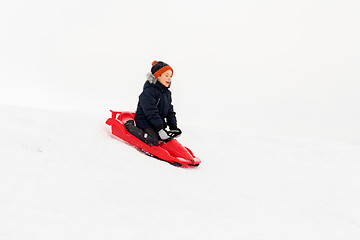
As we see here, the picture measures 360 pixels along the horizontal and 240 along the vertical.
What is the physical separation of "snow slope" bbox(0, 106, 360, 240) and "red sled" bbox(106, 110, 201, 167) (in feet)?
0.55

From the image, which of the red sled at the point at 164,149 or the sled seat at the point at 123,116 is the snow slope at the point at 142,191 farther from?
the sled seat at the point at 123,116

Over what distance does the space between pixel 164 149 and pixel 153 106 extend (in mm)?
703

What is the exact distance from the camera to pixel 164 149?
4.89 metres

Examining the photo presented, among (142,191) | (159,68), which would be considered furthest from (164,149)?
(142,191)

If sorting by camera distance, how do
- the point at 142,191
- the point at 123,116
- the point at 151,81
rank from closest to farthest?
the point at 142,191 < the point at 151,81 < the point at 123,116

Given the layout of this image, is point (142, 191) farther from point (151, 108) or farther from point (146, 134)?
point (151, 108)

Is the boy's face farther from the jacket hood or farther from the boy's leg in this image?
the boy's leg

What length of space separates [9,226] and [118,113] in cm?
349

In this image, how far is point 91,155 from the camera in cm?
401

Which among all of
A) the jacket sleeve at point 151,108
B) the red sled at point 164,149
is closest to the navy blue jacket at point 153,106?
the jacket sleeve at point 151,108

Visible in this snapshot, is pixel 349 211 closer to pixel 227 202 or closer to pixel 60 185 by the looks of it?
pixel 227 202

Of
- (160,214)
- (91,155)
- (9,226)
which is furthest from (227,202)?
(9,226)

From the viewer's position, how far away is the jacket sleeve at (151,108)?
4887 millimetres

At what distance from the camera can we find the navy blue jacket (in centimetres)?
492
